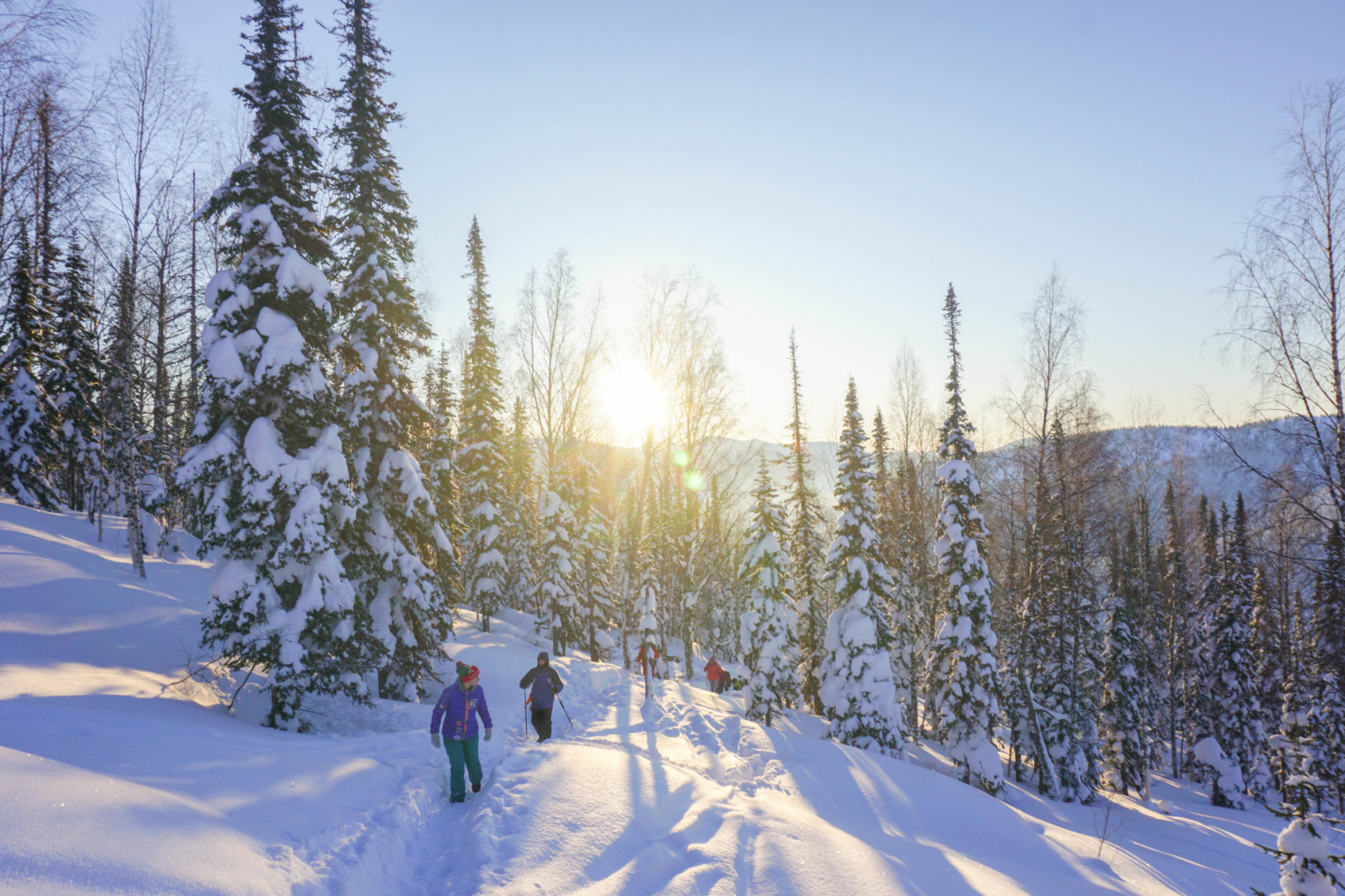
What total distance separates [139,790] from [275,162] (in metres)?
11.3

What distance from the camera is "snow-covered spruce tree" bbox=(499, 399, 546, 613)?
119ft

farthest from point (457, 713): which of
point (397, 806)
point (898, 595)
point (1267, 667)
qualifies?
point (1267, 667)

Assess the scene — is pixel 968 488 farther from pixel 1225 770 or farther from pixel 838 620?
pixel 1225 770

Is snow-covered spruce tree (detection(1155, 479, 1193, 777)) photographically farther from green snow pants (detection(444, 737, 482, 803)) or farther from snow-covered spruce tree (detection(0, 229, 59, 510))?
snow-covered spruce tree (detection(0, 229, 59, 510))

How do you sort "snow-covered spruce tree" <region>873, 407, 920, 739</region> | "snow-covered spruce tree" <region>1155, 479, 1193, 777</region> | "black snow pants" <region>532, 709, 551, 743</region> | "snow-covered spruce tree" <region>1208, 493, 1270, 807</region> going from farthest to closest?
"snow-covered spruce tree" <region>1155, 479, 1193, 777</region>, "snow-covered spruce tree" <region>1208, 493, 1270, 807</region>, "snow-covered spruce tree" <region>873, 407, 920, 739</region>, "black snow pants" <region>532, 709, 551, 743</region>

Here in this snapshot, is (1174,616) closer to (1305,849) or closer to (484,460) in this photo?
(1305,849)

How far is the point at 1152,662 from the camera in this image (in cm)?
3672

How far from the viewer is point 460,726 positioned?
28.9 feet

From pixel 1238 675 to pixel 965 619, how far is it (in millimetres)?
23177

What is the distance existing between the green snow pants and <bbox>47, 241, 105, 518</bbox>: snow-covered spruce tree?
29.1 meters

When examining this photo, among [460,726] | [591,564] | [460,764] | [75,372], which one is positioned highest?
[75,372]

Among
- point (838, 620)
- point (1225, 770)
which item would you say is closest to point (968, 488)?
point (838, 620)

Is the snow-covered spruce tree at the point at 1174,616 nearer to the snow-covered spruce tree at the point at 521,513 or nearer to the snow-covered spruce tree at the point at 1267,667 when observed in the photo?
the snow-covered spruce tree at the point at 1267,667

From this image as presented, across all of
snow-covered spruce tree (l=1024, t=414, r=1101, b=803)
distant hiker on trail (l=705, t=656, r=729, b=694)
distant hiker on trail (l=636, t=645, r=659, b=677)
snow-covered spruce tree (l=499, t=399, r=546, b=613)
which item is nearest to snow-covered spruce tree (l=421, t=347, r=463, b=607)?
distant hiker on trail (l=636, t=645, r=659, b=677)
